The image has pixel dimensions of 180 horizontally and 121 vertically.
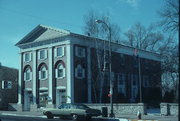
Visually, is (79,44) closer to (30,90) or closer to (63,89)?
(63,89)

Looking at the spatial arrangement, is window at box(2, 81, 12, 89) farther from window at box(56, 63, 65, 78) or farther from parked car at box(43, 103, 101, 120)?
parked car at box(43, 103, 101, 120)

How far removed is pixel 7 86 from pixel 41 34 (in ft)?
38.5

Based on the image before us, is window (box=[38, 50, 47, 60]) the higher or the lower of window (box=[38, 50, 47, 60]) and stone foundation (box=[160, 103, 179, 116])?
the higher

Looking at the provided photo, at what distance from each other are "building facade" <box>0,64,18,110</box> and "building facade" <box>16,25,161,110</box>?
183 inches

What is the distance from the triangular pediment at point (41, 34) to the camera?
4513 cm

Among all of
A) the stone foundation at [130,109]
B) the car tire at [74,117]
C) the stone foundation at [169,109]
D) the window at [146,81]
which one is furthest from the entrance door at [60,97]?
the window at [146,81]

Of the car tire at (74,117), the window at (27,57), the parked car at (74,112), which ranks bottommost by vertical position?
the car tire at (74,117)

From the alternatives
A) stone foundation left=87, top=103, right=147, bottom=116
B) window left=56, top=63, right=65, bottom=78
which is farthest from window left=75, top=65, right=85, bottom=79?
stone foundation left=87, top=103, right=147, bottom=116

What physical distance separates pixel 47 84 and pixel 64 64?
436cm

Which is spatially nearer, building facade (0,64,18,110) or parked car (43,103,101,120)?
parked car (43,103,101,120)

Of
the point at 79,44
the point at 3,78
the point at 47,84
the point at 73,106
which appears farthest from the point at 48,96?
the point at 73,106

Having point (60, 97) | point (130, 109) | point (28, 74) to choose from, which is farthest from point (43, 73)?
point (130, 109)

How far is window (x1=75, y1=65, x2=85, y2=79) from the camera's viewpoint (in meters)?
44.1

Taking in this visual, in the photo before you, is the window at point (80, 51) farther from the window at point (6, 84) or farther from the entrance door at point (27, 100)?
the window at point (6, 84)
